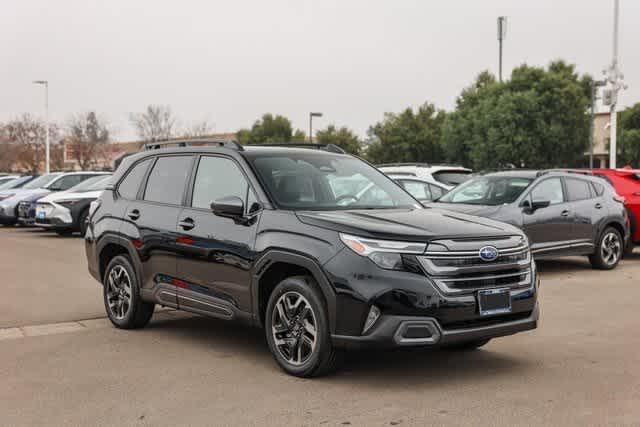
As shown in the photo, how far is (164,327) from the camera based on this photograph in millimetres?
7887

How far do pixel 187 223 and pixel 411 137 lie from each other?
63.5m

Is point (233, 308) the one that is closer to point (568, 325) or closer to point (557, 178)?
point (568, 325)

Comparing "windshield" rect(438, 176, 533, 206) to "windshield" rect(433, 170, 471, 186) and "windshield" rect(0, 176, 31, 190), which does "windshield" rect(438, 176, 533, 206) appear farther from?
"windshield" rect(0, 176, 31, 190)

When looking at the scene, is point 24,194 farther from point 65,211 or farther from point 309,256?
point 309,256

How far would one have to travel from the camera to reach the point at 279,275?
5992mm

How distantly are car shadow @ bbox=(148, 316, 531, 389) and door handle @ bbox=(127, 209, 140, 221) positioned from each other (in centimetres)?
112

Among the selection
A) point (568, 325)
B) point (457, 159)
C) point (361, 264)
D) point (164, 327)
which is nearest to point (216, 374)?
point (361, 264)

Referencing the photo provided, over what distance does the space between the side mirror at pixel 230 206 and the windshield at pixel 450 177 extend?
11361 millimetres

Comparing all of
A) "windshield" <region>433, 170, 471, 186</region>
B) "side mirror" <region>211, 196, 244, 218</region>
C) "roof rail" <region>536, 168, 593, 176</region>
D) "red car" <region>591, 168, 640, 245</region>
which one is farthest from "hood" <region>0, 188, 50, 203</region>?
"side mirror" <region>211, 196, 244, 218</region>

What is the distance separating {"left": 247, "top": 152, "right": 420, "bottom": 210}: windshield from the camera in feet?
20.5

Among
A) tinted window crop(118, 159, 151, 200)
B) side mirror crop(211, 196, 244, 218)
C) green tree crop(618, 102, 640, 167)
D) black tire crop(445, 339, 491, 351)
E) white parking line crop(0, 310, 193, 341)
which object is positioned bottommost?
white parking line crop(0, 310, 193, 341)

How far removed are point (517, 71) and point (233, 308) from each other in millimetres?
50930

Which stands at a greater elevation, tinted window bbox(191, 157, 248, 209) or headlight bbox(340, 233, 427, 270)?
tinted window bbox(191, 157, 248, 209)

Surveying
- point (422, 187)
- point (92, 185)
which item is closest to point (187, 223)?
point (422, 187)
